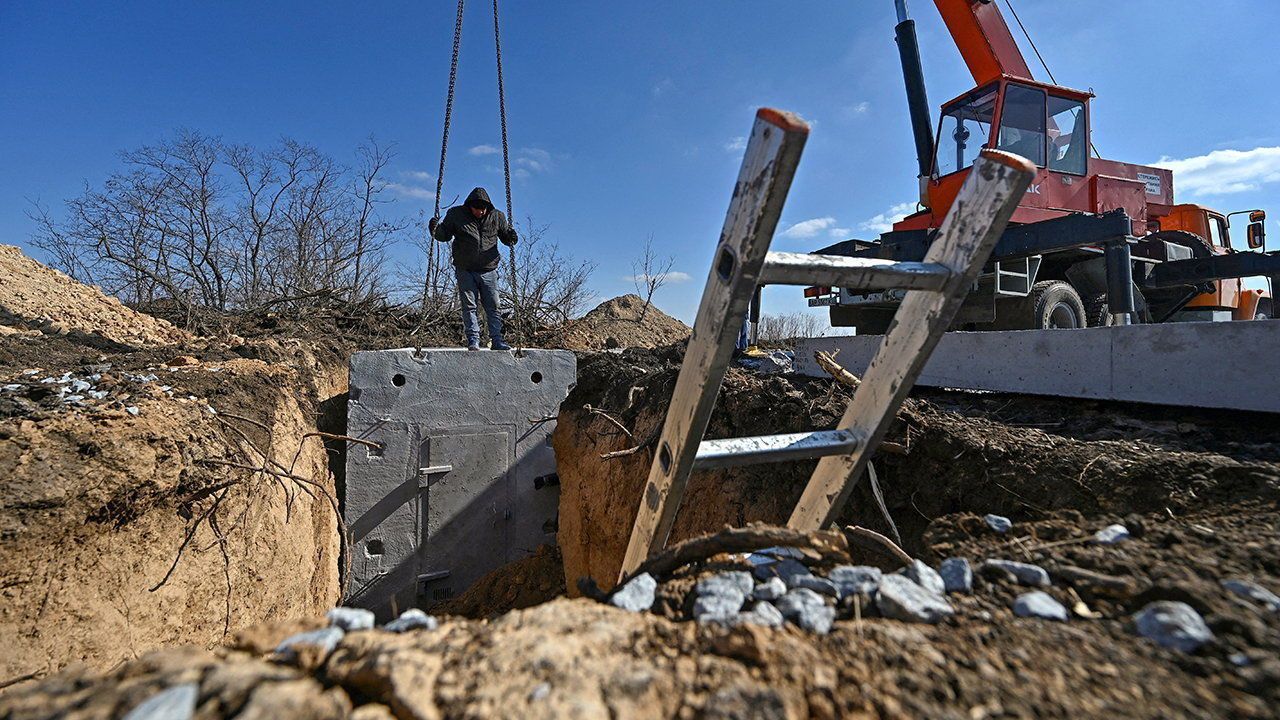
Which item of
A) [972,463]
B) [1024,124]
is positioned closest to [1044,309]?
[1024,124]

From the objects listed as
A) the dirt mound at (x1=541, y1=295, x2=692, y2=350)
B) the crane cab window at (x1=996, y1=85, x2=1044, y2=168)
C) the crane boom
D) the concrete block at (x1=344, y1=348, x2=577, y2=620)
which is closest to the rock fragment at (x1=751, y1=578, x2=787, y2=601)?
the concrete block at (x1=344, y1=348, x2=577, y2=620)

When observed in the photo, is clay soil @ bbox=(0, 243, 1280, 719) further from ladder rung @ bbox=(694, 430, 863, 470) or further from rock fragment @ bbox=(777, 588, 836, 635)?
ladder rung @ bbox=(694, 430, 863, 470)

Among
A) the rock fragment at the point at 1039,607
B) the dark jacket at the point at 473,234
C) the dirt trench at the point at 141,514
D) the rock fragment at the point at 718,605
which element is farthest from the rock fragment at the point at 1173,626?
the dark jacket at the point at 473,234

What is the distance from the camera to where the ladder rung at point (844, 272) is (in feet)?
4.55

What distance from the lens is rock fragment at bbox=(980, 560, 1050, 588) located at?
1294 mm

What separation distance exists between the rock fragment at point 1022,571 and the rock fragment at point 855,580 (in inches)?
11.7

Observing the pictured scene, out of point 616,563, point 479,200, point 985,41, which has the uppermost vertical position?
point 985,41

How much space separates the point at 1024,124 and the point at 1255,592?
7317 millimetres

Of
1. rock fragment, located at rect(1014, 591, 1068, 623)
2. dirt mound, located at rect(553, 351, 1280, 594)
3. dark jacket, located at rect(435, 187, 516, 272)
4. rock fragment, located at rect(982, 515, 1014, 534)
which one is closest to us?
rock fragment, located at rect(1014, 591, 1068, 623)

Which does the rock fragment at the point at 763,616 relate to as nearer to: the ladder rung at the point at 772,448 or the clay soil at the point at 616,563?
the clay soil at the point at 616,563

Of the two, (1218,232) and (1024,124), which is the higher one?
(1024,124)

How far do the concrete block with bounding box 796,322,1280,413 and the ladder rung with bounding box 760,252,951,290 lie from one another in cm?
235

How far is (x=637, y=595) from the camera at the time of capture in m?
1.38

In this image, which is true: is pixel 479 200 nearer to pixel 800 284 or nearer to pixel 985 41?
pixel 800 284
